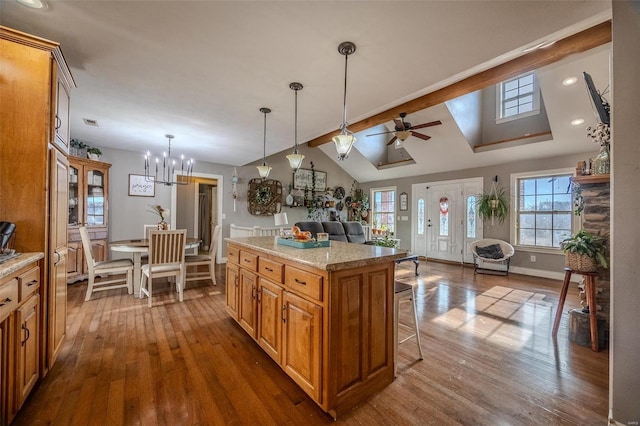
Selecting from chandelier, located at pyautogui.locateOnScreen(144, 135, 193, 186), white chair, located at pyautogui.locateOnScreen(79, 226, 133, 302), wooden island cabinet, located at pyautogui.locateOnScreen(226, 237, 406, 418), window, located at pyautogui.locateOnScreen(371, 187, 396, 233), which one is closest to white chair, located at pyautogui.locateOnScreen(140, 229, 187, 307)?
white chair, located at pyautogui.locateOnScreen(79, 226, 133, 302)

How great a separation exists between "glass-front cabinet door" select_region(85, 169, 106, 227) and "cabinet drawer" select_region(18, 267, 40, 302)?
3262mm

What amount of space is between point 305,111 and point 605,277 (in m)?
3.38

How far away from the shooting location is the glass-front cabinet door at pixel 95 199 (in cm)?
429

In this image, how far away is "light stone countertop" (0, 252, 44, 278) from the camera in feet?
4.10

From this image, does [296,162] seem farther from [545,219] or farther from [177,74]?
[545,219]

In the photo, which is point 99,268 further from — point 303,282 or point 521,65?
point 521,65

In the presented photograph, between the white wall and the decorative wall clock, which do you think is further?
the decorative wall clock

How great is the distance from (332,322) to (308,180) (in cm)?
620

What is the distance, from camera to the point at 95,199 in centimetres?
439

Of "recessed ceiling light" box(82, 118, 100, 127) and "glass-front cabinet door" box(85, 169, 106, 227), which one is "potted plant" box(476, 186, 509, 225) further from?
"glass-front cabinet door" box(85, 169, 106, 227)

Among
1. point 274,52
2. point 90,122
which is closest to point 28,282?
point 274,52

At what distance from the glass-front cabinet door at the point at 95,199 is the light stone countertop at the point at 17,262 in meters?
3.34

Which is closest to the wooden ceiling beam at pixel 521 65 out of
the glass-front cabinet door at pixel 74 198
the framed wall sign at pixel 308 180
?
the framed wall sign at pixel 308 180

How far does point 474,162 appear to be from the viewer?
19.1 ft
